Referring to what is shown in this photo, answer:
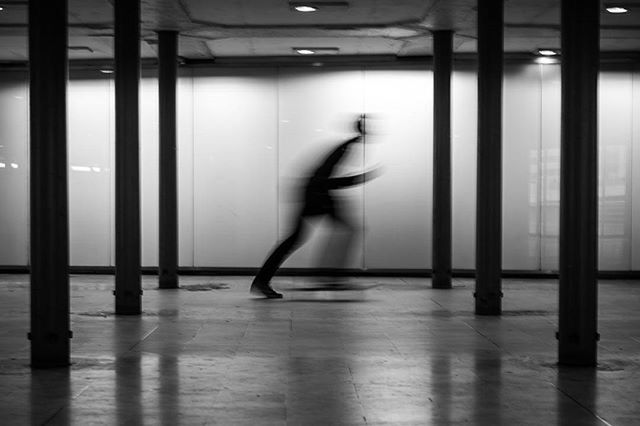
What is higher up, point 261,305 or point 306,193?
point 306,193

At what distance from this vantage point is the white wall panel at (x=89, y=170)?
24500mm

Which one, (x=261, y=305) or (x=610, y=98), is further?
(x=610, y=98)

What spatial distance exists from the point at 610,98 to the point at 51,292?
16835 millimetres

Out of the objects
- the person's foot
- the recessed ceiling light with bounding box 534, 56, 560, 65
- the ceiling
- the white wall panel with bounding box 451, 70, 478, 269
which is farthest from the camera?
the white wall panel with bounding box 451, 70, 478, 269

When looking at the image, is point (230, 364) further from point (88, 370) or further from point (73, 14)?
point (73, 14)

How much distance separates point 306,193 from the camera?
1759 centimetres

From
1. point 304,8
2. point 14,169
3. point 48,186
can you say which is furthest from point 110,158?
point 48,186

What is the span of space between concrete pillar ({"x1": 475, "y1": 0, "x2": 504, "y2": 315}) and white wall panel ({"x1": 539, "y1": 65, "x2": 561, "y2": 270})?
8955 millimetres

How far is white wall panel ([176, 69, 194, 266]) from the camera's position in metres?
24.2

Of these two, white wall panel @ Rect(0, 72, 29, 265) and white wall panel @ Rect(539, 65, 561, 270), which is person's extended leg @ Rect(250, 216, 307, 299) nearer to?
white wall panel @ Rect(539, 65, 561, 270)

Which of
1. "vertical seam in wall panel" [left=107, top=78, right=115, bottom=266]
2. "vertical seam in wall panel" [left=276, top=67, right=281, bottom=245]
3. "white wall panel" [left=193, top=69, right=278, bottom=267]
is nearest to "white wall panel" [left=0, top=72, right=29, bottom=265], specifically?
"vertical seam in wall panel" [left=107, top=78, right=115, bottom=266]

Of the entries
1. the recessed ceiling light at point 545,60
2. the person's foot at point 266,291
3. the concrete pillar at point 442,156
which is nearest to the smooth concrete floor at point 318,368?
the person's foot at point 266,291

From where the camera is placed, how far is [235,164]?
24203 millimetres

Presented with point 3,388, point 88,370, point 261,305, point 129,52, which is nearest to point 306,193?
point 261,305
